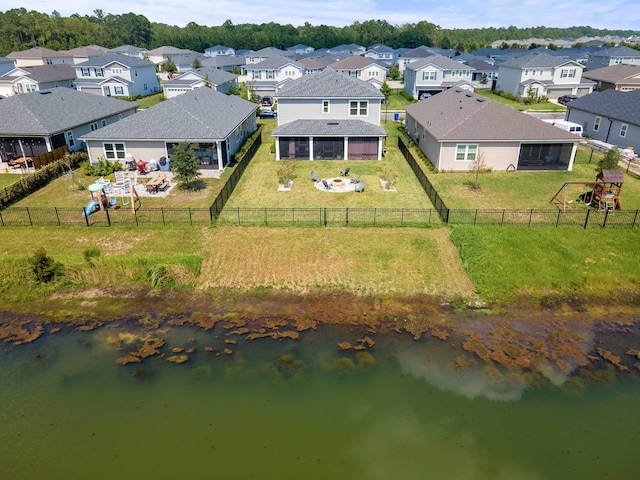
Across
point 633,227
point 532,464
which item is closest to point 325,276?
point 532,464

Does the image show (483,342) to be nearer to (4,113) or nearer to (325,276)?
(325,276)

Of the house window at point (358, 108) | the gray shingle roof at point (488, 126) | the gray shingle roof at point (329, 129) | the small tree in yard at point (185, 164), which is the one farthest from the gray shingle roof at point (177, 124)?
the gray shingle roof at point (488, 126)

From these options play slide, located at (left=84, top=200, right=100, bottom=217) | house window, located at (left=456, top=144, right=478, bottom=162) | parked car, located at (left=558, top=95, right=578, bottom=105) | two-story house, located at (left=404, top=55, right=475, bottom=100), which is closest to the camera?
play slide, located at (left=84, top=200, right=100, bottom=217)

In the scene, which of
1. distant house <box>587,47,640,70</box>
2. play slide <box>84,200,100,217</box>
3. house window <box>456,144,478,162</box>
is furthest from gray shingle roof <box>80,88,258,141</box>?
distant house <box>587,47,640,70</box>

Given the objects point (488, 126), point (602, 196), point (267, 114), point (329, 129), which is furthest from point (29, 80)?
point (602, 196)

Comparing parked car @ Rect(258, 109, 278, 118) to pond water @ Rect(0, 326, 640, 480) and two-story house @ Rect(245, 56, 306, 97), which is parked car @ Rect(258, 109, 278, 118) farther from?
pond water @ Rect(0, 326, 640, 480)

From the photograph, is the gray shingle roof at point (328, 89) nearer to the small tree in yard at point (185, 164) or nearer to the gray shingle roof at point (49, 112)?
the small tree in yard at point (185, 164)

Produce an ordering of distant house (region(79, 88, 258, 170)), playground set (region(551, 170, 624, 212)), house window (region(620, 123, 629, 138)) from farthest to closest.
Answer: house window (region(620, 123, 629, 138))
distant house (region(79, 88, 258, 170))
playground set (region(551, 170, 624, 212))
